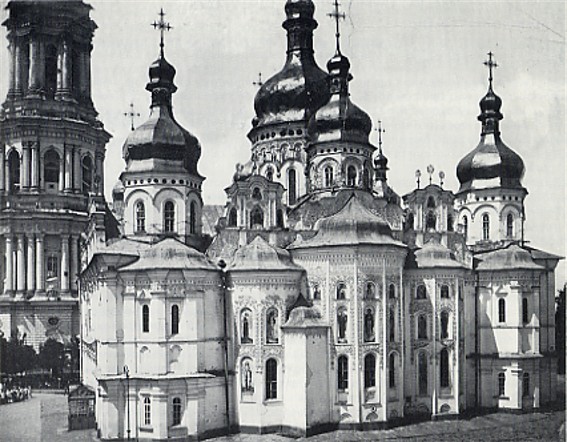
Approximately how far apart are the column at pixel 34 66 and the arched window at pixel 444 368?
97.3ft

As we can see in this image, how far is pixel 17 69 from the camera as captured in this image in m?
52.9

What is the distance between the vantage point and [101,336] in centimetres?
3725

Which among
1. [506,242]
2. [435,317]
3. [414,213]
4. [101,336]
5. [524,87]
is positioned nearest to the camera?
[524,87]

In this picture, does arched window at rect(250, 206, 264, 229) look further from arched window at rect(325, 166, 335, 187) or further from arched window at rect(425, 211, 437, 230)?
arched window at rect(425, 211, 437, 230)

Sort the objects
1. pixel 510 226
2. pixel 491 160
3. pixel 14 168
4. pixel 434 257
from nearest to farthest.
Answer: pixel 434 257, pixel 491 160, pixel 510 226, pixel 14 168

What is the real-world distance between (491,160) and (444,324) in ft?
40.1

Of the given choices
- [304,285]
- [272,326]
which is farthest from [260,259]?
[272,326]

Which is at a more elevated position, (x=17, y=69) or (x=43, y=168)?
(x=17, y=69)

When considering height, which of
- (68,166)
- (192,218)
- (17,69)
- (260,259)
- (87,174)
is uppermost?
(17,69)

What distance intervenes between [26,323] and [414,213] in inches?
965

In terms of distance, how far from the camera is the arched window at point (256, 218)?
39750mm

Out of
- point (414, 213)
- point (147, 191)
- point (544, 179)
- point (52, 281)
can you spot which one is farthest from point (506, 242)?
point (52, 281)

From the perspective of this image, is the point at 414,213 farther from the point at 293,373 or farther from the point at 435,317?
the point at 293,373

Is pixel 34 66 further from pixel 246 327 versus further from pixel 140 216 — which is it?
pixel 246 327
